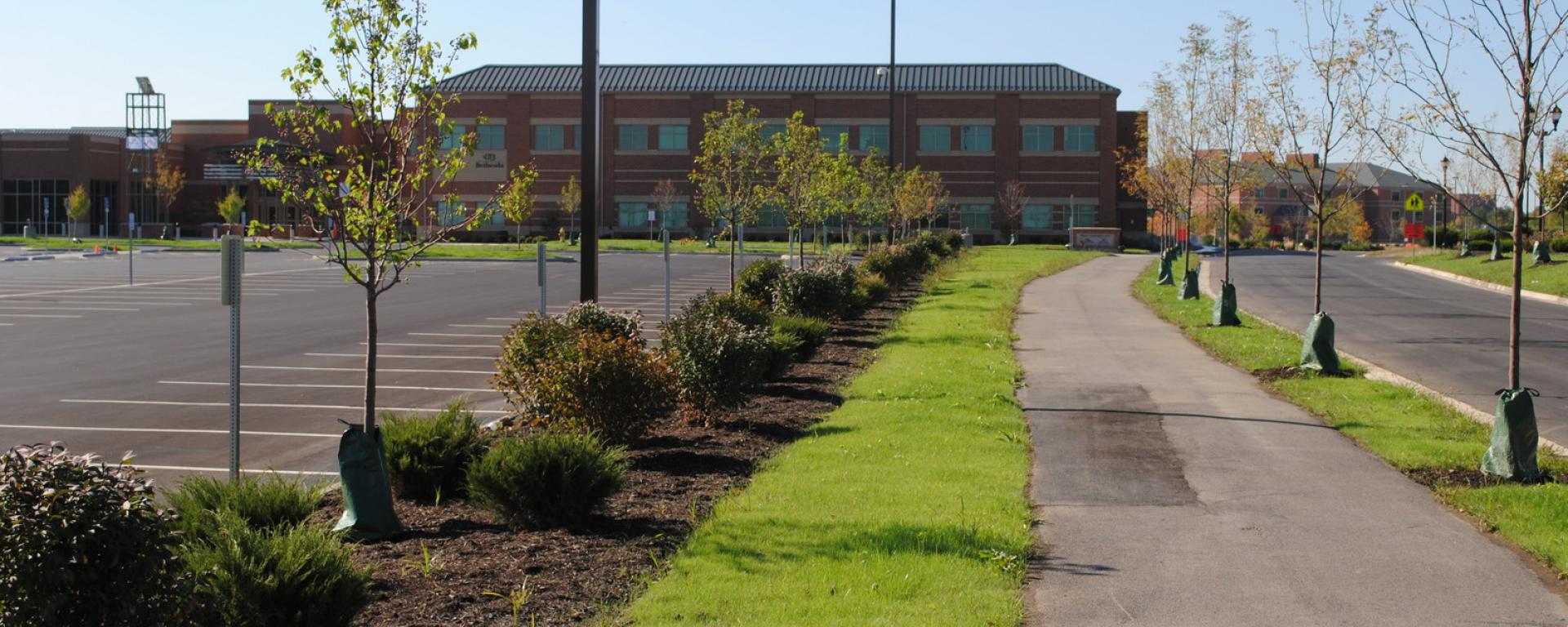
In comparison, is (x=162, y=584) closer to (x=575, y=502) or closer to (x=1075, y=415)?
(x=575, y=502)

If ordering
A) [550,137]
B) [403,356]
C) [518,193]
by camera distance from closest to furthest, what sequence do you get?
[518,193], [403,356], [550,137]

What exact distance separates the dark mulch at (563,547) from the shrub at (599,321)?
60.8 inches

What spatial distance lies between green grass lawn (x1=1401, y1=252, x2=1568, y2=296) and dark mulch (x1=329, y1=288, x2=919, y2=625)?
82.0 ft

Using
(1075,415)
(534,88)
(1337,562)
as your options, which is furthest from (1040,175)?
(1337,562)

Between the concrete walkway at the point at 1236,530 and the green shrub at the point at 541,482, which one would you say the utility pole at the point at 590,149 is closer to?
the concrete walkway at the point at 1236,530

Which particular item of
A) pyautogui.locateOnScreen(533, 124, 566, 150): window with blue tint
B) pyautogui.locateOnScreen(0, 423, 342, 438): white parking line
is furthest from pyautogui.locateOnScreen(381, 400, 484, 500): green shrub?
pyautogui.locateOnScreen(533, 124, 566, 150): window with blue tint

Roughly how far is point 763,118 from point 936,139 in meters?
10.9

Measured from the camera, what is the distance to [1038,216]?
3356 inches

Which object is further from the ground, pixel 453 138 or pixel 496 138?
pixel 496 138

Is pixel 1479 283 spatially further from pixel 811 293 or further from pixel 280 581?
pixel 280 581

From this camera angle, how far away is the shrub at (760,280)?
71.7 feet

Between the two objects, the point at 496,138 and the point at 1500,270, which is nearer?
the point at 1500,270

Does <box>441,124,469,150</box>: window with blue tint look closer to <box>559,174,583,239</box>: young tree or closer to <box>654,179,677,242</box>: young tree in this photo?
<box>559,174,583,239</box>: young tree

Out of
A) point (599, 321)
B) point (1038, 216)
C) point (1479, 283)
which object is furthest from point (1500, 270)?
point (1038, 216)
